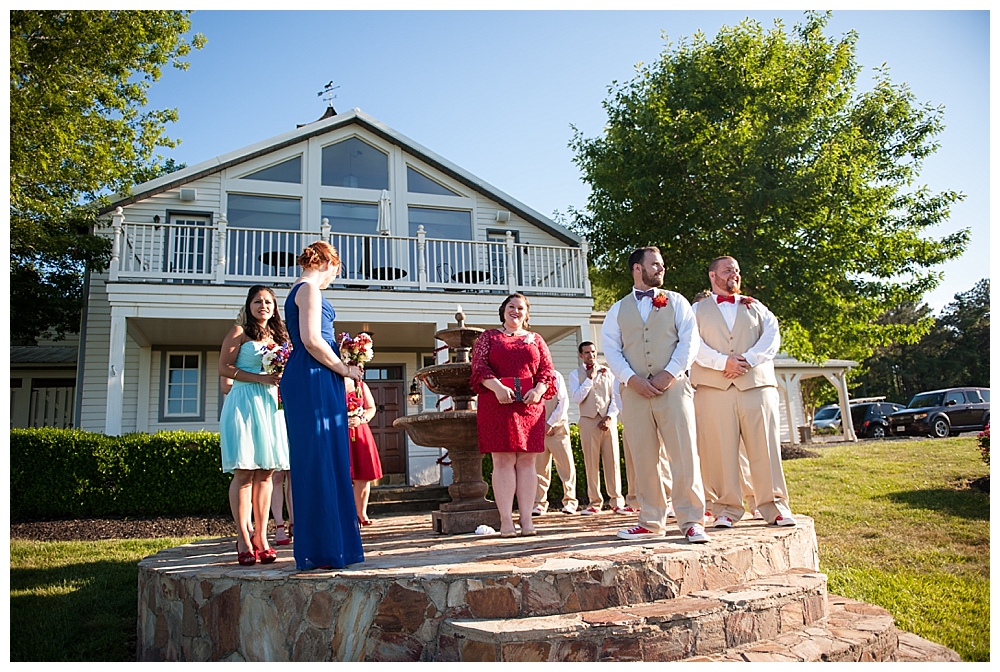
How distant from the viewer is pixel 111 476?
29.0ft

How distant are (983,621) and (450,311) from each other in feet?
30.0

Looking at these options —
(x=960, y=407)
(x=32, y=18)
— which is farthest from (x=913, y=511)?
(x=960, y=407)

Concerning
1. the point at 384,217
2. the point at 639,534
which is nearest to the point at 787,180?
the point at 384,217

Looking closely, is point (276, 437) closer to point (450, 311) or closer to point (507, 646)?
point (507, 646)

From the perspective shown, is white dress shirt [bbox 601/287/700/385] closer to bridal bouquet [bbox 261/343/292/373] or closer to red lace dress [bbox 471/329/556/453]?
red lace dress [bbox 471/329/556/453]

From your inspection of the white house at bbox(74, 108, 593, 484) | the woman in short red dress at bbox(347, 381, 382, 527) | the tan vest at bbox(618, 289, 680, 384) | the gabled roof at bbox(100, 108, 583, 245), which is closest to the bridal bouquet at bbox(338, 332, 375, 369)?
the tan vest at bbox(618, 289, 680, 384)

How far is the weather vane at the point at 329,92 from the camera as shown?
17156 mm

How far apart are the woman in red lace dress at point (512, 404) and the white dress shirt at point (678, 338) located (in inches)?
20.0

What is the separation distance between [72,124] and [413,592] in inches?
382

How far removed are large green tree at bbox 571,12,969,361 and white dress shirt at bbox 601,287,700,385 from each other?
30.9 feet

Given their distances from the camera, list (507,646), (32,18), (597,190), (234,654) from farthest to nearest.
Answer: (597,190) < (32,18) < (234,654) < (507,646)

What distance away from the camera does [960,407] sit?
18.7 meters

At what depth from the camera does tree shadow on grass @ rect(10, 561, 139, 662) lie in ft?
13.3

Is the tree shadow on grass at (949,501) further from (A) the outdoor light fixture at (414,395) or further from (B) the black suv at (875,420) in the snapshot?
(B) the black suv at (875,420)
